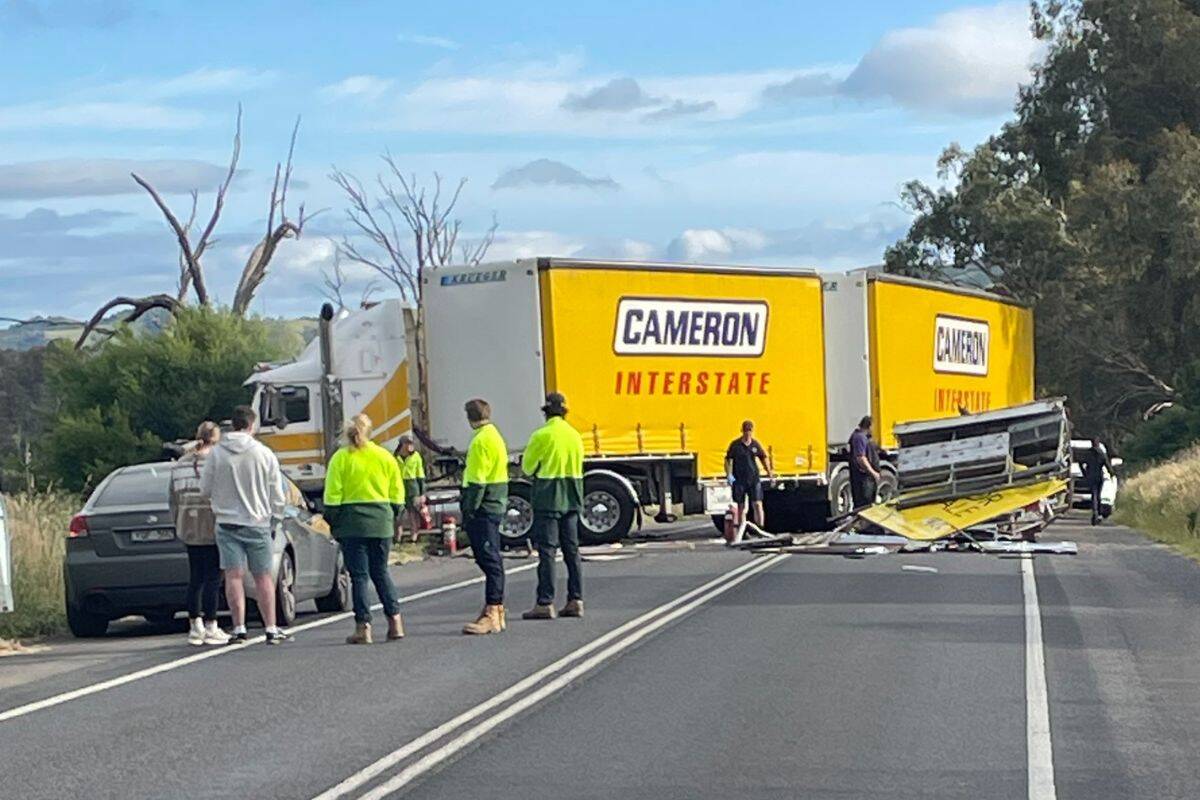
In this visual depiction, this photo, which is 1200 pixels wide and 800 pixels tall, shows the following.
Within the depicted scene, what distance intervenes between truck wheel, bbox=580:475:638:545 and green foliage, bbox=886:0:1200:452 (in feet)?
84.3

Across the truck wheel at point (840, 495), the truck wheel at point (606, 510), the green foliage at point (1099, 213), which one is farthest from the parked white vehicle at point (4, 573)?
the green foliage at point (1099, 213)

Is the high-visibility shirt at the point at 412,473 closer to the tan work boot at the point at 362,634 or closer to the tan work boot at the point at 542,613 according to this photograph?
the tan work boot at the point at 542,613

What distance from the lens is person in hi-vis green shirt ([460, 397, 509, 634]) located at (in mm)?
15359

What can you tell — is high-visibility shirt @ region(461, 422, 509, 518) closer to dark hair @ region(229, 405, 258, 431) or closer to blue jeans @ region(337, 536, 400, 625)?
blue jeans @ region(337, 536, 400, 625)

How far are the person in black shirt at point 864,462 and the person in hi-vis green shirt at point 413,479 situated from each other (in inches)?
244

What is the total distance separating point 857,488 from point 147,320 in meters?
29.4

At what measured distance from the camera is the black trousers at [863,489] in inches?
1209

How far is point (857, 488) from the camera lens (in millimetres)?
31094

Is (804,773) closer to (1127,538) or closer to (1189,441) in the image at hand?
(1127,538)

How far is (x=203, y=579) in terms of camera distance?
1532cm

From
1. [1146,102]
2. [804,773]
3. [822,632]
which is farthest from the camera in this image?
[1146,102]

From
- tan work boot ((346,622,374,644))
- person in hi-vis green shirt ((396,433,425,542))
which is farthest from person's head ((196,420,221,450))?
person in hi-vis green shirt ((396,433,425,542))

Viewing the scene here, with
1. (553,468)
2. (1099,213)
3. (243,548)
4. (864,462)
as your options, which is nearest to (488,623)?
(553,468)

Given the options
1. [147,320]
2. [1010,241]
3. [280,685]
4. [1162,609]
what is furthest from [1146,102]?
[280,685]
